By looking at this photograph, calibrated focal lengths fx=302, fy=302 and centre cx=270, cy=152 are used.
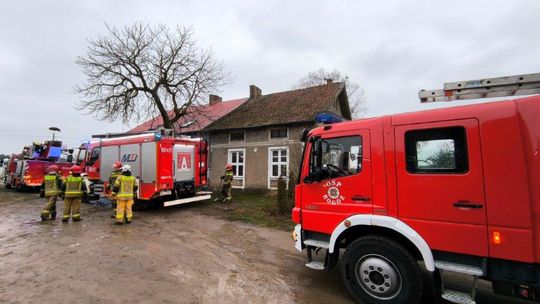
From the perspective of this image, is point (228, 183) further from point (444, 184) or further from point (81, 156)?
point (444, 184)

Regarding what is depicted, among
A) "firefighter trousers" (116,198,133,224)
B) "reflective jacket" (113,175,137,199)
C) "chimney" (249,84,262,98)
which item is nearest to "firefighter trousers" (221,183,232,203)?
"firefighter trousers" (116,198,133,224)

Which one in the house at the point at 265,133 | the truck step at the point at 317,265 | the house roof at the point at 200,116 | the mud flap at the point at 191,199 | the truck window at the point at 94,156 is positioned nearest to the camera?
the truck step at the point at 317,265

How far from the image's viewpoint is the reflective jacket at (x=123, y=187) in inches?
347

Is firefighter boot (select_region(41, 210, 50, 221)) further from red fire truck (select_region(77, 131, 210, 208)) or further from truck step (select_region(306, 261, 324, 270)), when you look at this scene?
truck step (select_region(306, 261, 324, 270))

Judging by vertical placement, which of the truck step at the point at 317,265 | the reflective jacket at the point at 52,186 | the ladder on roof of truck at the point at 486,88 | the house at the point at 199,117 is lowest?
the truck step at the point at 317,265

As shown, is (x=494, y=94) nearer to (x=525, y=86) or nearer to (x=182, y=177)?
(x=525, y=86)

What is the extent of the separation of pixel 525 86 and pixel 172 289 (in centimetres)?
543

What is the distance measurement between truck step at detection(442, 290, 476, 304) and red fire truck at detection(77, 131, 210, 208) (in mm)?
9483

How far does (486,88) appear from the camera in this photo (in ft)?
12.9

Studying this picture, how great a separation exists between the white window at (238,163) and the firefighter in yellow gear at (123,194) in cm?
980

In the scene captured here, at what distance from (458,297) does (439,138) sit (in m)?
1.83

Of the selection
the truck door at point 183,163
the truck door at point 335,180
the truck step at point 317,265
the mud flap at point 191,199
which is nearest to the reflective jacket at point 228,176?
the mud flap at point 191,199

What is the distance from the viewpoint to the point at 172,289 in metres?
4.43

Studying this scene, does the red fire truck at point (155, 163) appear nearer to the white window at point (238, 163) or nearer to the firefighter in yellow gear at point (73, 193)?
the firefighter in yellow gear at point (73, 193)
